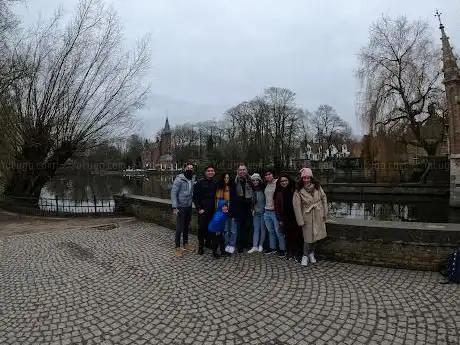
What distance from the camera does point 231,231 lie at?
22.0 ft

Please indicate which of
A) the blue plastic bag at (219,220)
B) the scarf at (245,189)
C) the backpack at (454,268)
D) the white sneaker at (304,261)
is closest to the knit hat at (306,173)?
the scarf at (245,189)

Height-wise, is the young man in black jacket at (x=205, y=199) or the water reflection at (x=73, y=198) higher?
the young man in black jacket at (x=205, y=199)

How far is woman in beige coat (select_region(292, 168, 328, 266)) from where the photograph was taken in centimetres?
574

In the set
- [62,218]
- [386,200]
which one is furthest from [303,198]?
[386,200]

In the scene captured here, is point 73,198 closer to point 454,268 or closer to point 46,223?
point 46,223

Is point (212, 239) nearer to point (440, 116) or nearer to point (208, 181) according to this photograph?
point (208, 181)

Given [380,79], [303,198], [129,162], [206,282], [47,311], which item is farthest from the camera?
[129,162]

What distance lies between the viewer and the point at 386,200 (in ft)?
80.5

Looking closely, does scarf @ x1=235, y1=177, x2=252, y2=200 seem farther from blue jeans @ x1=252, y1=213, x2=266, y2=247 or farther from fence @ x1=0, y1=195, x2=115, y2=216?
fence @ x1=0, y1=195, x2=115, y2=216

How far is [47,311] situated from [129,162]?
94581mm

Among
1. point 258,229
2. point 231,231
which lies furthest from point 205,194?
point 258,229

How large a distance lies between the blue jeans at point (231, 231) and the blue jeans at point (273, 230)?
0.67m

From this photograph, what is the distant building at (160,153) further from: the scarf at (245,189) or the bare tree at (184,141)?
the scarf at (245,189)

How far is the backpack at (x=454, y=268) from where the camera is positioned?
15.8ft
